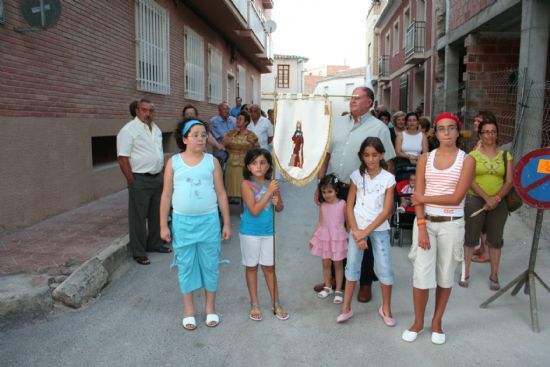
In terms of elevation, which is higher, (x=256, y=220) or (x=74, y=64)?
(x=74, y=64)

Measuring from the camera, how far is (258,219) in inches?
159

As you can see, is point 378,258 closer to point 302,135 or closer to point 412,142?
point 302,135

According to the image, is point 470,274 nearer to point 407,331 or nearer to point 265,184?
point 407,331

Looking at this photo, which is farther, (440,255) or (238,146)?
(238,146)

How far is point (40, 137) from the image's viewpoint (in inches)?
260

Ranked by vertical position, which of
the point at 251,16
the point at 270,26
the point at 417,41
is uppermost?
the point at 270,26

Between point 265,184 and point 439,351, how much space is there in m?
1.81

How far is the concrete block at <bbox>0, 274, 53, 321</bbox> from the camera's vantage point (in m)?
3.96

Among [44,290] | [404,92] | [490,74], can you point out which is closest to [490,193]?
[44,290]

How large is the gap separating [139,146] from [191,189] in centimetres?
193

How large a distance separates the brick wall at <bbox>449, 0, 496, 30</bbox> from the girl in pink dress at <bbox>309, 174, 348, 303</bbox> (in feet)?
23.9

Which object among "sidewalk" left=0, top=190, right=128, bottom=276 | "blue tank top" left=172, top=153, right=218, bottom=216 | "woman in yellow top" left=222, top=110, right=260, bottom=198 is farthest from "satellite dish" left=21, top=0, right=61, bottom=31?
"blue tank top" left=172, top=153, right=218, bottom=216

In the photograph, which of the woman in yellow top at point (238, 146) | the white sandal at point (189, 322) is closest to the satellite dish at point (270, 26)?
the woman in yellow top at point (238, 146)

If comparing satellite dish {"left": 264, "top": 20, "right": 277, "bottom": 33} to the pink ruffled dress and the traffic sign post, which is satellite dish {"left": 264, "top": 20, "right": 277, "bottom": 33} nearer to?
the pink ruffled dress
